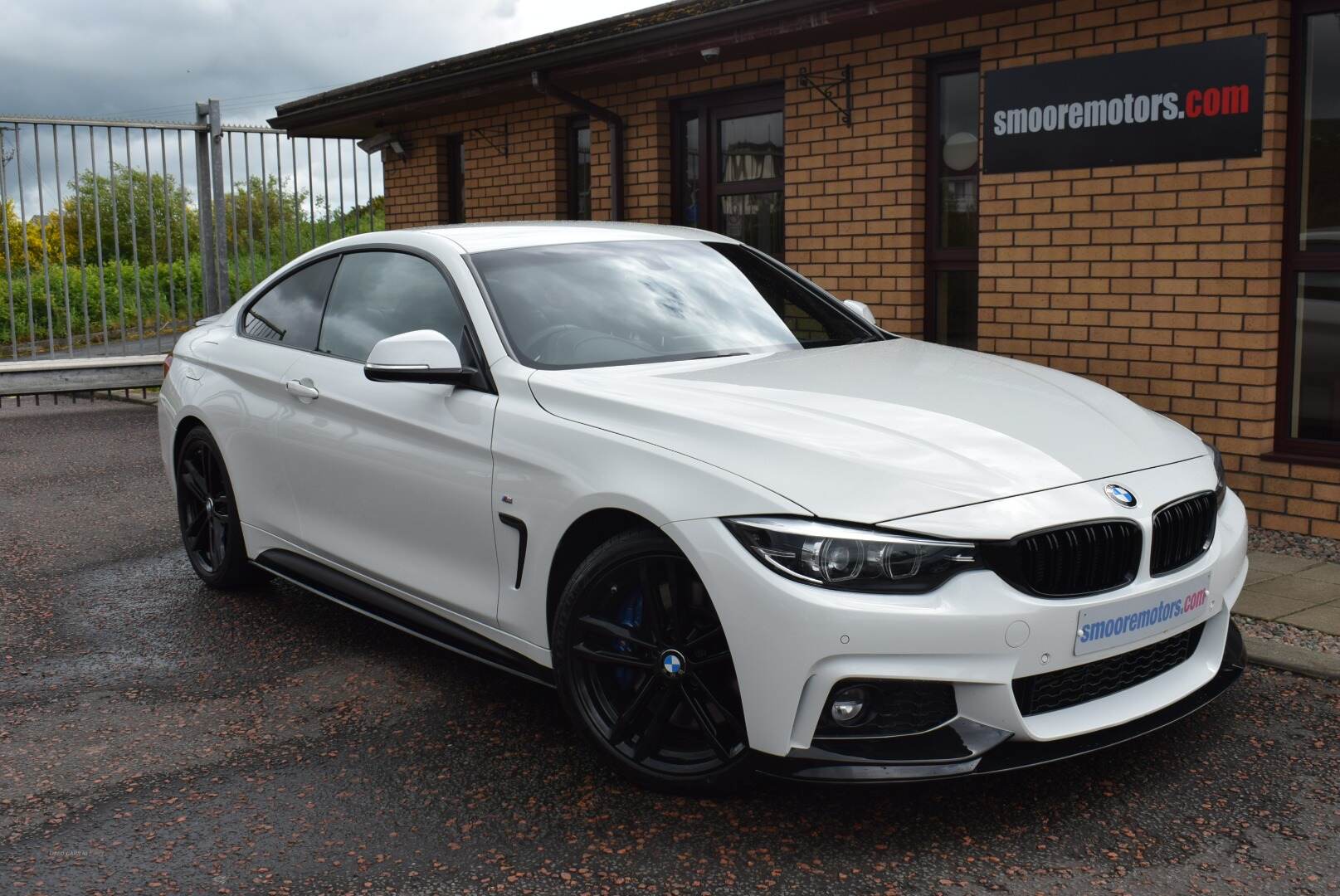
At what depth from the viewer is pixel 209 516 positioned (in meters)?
6.07

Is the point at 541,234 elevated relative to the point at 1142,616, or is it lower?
elevated

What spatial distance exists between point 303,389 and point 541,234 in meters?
1.05

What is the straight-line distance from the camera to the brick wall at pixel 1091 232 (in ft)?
21.9

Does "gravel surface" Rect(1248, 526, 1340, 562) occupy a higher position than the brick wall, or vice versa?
the brick wall


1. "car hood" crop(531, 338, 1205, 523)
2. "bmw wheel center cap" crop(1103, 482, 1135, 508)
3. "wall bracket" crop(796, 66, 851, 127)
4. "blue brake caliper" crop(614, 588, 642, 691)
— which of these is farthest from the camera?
"wall bracket" crop(796, 66, 851, 127)

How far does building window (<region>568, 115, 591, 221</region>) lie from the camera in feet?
37.1

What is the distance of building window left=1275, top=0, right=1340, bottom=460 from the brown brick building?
0.03 ft

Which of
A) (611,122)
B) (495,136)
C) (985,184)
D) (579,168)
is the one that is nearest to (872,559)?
(985,184)

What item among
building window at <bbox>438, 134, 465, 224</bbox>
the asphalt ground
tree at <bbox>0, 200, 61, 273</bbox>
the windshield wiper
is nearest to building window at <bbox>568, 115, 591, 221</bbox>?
building window at <bbox>438, 134, 465, 224</bbox>

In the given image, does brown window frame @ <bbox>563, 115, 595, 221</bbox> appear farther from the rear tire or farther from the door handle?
the door handle

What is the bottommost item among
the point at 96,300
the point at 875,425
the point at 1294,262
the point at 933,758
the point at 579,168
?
the point at 933,758

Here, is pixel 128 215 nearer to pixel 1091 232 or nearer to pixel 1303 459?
pixel 1091 232

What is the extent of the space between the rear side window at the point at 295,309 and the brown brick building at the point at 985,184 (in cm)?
372

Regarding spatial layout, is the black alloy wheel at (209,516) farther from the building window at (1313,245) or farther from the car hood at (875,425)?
the building window at (1313,245)
